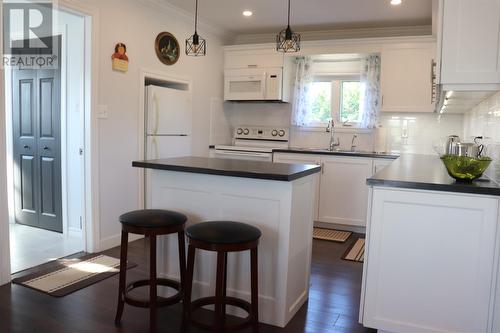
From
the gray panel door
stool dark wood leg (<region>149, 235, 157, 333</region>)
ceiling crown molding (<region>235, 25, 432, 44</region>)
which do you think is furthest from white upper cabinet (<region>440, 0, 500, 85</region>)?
the gray panel door

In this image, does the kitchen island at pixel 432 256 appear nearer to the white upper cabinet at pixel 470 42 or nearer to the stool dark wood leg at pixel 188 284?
the white upper cabinet at pixel 470 42

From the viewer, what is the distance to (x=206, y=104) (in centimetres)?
525

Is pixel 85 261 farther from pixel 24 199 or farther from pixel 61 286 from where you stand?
pixel 24 199

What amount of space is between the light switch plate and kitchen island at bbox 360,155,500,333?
2.53 m

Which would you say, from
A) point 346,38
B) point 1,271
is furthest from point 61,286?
point 346,38

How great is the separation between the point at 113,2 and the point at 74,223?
2160 mm

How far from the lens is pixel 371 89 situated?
501 cm

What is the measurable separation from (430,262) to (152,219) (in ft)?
4.94

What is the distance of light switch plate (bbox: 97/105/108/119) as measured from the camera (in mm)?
3591

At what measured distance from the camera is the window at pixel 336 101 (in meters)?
5.25

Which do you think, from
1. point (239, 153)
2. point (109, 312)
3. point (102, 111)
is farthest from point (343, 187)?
point (109, 312)

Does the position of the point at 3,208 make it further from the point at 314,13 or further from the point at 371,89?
the point at 371,89

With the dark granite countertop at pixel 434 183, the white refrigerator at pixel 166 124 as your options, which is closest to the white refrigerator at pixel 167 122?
the white refrigerator at pixel 166 124

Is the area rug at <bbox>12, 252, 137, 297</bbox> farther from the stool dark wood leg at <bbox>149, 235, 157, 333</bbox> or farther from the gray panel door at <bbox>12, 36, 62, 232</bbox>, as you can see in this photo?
the gray panel door at <bbox>12, 36, 62, 232</bbox>
